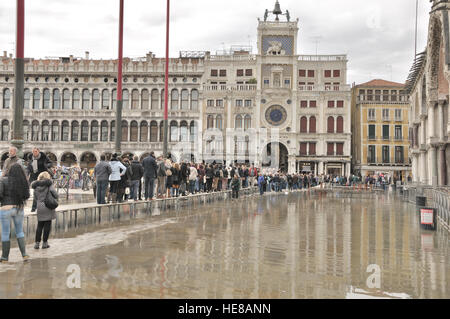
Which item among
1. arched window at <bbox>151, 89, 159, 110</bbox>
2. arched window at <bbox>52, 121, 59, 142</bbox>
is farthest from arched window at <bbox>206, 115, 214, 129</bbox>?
arched window at <bbox>52, 121, 59, 142</bbox>

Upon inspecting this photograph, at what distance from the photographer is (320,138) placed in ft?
194

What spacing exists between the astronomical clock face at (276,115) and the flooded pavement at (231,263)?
46.7 meters

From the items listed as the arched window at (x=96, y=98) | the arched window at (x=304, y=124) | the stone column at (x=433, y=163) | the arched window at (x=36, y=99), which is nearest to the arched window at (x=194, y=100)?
the arched window at (x=96, y=98)

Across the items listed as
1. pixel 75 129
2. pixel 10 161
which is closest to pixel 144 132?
pixel 75 129

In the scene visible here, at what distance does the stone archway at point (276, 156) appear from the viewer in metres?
59.0

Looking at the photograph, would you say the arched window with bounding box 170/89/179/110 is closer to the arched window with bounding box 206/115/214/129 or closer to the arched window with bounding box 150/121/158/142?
the arched window with bounding box 150/121/158/142

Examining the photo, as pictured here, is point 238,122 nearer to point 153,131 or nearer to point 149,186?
point 153,131

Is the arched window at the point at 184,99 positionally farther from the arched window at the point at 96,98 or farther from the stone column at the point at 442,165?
the stone column at the point at 442,165

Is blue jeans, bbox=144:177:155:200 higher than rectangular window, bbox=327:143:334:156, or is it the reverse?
rectangular window, bbox=327:143:334:156

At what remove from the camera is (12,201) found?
7.41 metres

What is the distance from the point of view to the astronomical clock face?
194 ft

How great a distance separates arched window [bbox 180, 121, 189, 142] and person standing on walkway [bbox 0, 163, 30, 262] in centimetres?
4967
